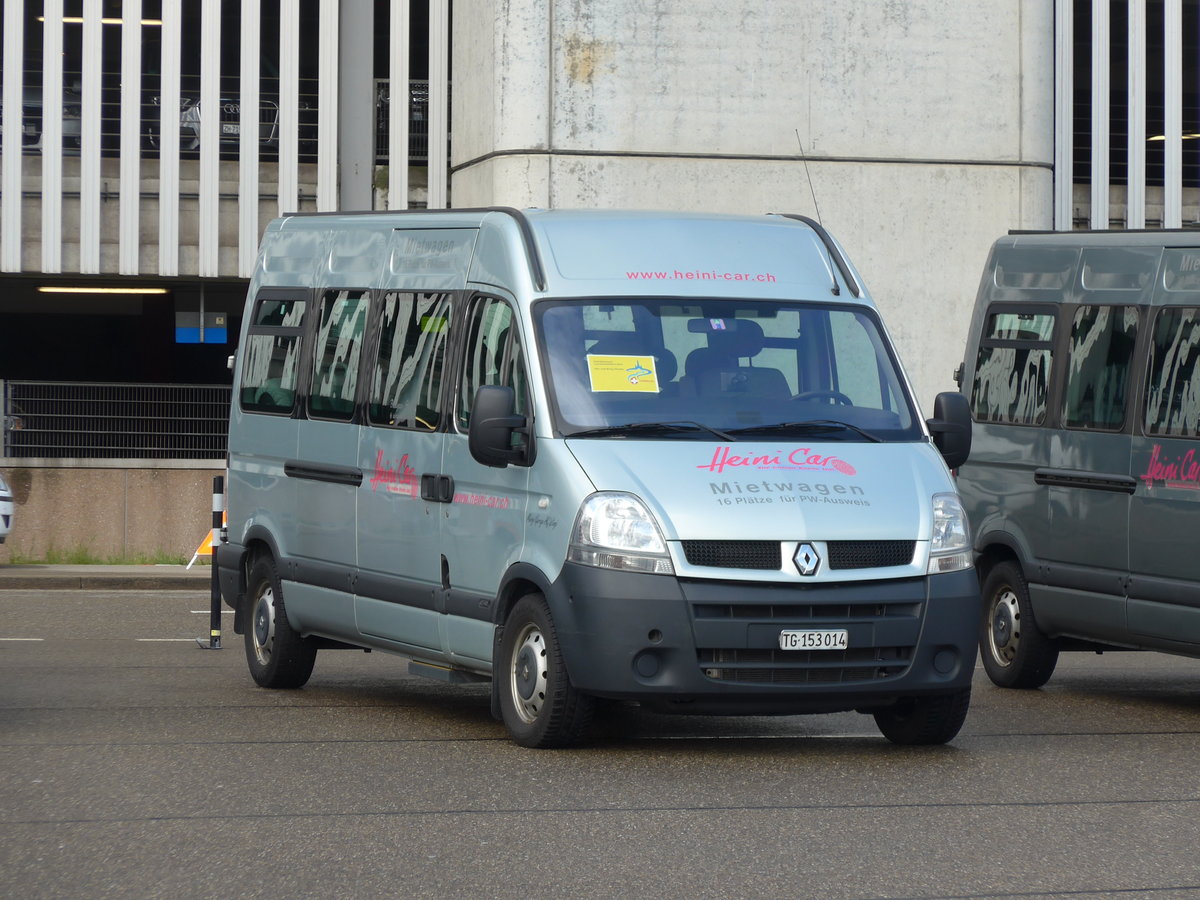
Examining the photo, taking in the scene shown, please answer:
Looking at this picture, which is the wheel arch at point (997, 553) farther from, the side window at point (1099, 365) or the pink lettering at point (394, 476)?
the pink lettering at point (394, 476)

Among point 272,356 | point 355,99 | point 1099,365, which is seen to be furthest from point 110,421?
point 1099,365

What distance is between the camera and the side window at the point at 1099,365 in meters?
11.4

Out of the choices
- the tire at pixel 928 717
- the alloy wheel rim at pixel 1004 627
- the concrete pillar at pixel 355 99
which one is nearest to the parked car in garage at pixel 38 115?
the concrete pillar at pixel 355 99

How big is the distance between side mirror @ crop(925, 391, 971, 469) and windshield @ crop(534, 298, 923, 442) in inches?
6.7

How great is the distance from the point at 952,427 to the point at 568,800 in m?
2.93

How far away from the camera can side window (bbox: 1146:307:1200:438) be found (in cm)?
1078

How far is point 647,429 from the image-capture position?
9.27 metres

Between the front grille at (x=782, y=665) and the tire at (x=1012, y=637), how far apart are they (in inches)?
131

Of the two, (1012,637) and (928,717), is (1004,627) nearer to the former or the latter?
(1012,637)

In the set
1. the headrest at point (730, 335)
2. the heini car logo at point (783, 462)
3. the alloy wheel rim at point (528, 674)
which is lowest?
the alloy wheel rim at point (528, 674)

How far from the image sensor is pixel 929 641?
9070 millimetres

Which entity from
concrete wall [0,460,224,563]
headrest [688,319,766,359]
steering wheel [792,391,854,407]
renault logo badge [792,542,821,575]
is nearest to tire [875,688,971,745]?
renault logo badge [792,542,821,575]

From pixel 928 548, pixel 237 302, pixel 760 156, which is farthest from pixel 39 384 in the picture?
pixel 928 548

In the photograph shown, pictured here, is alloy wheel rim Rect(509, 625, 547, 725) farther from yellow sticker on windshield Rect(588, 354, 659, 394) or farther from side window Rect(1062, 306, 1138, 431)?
side window Rect(1062, 306, 1138, 431)
